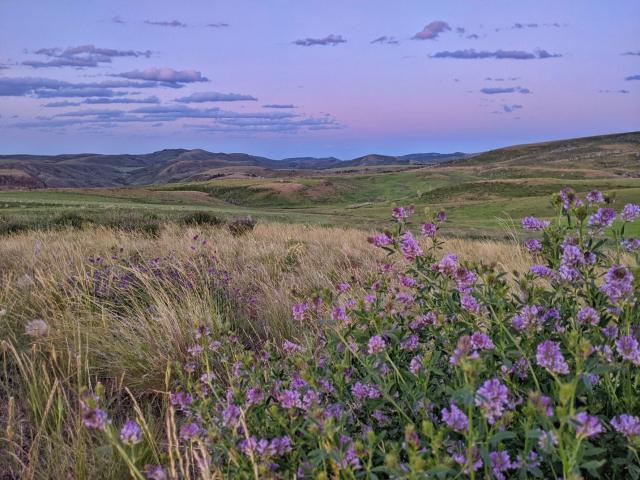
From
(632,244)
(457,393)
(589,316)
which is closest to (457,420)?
(457,393)

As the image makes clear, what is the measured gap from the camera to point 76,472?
91.2 inches

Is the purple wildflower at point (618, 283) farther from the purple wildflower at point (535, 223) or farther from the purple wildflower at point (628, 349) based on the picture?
the purple wildflower at point (535, 223)

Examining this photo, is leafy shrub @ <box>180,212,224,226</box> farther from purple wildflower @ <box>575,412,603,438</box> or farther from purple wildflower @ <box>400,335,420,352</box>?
purple wildflower @ <box>575,412,603,438</box>

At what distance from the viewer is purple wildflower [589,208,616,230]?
205cm

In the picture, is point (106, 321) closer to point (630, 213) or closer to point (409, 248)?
point (409, 248)

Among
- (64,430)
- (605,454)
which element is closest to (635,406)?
(605,454)

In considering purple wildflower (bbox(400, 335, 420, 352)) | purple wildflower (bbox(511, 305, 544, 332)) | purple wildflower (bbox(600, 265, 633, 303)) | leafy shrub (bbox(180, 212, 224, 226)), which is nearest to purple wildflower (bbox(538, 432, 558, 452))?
purple wildflower (bbox(511, 305, 544, 332))

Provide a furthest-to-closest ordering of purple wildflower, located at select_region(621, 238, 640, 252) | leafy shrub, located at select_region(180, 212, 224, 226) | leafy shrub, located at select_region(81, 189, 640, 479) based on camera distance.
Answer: leafy shrub, located at select_region(180, 212, 224, 226) < purple wildflower, located at select_region(621, 238, 640, 252) < leafy shrub, located at select_region(81, 189, 640, 479)

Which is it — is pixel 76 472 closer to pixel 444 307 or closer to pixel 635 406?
pixel 444 307

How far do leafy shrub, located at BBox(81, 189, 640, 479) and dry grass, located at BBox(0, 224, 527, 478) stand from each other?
543 millimetres

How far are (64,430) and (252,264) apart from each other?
13.6 feet

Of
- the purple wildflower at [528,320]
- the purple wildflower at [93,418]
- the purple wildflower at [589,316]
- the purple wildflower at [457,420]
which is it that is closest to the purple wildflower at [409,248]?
the purple wildflower at [528,320]

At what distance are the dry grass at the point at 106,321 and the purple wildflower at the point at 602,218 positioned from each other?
107cm

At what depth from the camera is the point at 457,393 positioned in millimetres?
1420
